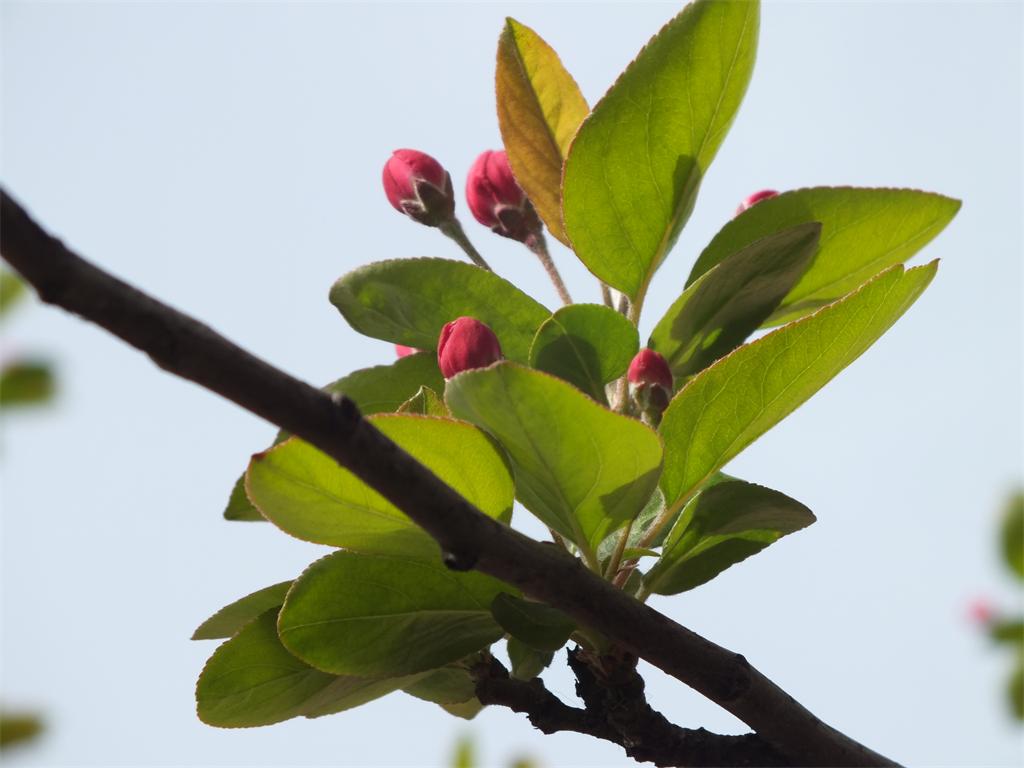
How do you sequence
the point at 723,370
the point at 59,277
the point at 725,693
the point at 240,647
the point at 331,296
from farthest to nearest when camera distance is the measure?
the point at 331,296
the point at 240,647
the point at 723,370
the point at 725,693
the point at 59,277

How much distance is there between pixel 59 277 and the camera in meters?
0.85

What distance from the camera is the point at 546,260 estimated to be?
193 centimetres

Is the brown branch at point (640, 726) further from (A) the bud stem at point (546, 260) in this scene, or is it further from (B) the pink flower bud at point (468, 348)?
(A) the bud stem at point (546, 260)

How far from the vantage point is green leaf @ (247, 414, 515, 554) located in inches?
50.5

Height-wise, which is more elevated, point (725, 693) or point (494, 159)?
point (494, 159)

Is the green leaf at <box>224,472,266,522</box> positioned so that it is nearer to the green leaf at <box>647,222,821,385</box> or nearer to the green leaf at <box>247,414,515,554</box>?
the green leaf at <box>247,414,515,554</box>

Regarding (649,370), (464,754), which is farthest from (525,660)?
(649,370)

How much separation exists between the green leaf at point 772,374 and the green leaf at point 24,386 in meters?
0.76

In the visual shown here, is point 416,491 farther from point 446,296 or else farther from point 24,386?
point 446,296

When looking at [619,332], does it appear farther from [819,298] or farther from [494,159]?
[494,159]

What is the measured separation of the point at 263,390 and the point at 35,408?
7.0 inches

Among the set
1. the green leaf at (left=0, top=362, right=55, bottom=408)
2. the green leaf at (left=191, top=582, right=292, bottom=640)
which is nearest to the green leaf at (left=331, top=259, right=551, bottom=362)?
the green leaf at (left=191, top=582, right=292, bottom=640)

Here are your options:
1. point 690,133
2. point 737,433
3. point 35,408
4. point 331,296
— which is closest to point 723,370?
point 737,433

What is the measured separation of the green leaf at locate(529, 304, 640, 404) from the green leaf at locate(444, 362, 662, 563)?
198 millimetres
